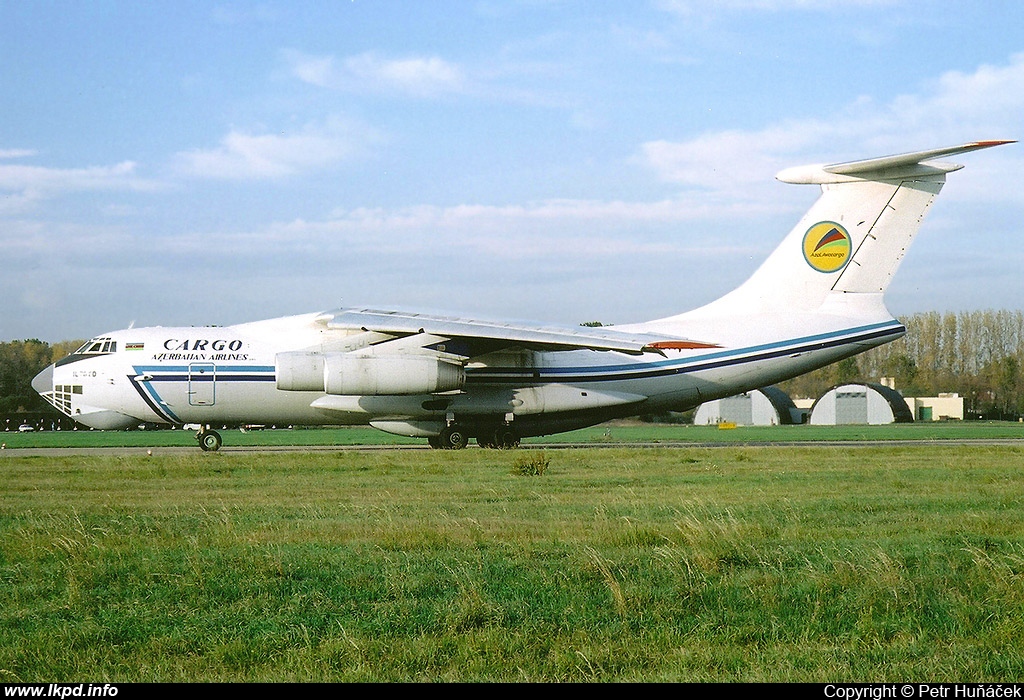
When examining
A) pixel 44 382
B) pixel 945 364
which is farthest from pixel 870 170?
pixel 945 364

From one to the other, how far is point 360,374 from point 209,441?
15.5 feet

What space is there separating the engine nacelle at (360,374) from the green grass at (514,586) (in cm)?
764

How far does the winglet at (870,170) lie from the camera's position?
19359 millimetres

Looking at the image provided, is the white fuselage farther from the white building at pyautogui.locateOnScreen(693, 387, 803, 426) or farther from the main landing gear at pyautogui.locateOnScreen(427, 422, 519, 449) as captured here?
the white building at pyautogui.locateOnScreen(693, 387, 803, 426)

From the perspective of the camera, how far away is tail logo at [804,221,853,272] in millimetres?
20656

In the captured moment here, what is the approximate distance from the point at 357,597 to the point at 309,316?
51.0 ft

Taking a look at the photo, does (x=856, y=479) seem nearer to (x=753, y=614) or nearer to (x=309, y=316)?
(x=753, y=614)

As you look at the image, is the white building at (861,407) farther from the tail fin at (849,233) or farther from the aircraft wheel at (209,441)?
the aircraft wheel at (209,441)

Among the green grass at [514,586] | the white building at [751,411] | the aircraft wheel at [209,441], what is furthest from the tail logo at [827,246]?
the white building at [751,411]

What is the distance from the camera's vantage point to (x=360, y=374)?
19.0 m

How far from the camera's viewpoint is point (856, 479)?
13.0 meters

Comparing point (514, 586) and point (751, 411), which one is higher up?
point (751, 411)

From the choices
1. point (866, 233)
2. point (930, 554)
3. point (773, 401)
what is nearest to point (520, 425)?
point (866, 233)

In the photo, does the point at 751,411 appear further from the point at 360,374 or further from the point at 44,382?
the point at 44,382
